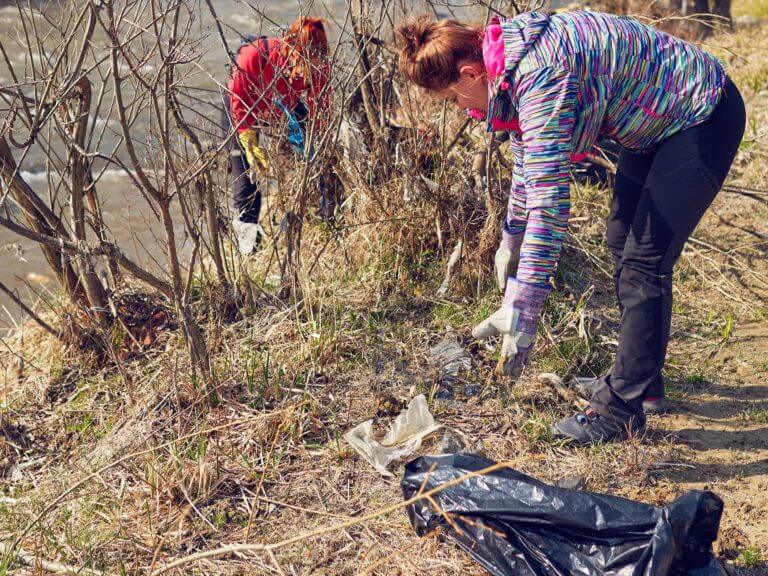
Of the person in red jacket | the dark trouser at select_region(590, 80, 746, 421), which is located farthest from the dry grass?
the person in red jacket

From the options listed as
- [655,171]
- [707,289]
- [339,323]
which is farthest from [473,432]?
[707,289]

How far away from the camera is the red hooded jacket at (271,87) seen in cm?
329

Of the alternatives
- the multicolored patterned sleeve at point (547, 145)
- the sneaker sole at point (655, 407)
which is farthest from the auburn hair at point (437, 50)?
the sneaker sole at point (655, 407)

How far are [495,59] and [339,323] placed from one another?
156cm

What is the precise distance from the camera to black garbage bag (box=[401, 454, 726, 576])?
2125mm

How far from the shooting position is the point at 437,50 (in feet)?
7.65

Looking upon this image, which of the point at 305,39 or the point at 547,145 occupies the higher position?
the point at 305,39

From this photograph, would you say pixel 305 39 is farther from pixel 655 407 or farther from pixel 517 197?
pixel 655 407

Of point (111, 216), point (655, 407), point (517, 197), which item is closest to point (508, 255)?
point (517, 197)

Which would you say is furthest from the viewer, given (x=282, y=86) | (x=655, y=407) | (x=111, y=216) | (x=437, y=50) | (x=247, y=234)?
(x=111, y=216)

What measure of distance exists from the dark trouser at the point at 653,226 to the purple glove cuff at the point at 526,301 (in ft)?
1.48

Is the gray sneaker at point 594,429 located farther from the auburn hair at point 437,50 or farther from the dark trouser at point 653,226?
the auburn hair at point 437,50

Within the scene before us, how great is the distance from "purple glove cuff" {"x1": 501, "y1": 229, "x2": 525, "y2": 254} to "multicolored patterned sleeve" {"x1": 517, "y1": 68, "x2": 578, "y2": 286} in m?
0.68

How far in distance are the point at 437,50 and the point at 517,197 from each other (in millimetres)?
707
